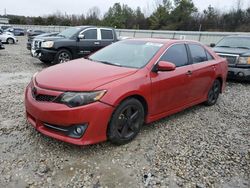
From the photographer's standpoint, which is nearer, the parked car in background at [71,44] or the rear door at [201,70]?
the rear door at [201,70]

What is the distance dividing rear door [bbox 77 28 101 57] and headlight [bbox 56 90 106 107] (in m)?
7.57

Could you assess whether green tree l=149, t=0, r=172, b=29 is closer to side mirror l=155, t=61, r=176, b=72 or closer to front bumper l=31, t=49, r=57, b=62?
front bumper l=31, t=49, r=57, b=62

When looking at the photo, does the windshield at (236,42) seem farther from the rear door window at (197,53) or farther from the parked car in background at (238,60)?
the rear door window at (197,53)

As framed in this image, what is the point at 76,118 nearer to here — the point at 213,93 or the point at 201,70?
the point at 201,70

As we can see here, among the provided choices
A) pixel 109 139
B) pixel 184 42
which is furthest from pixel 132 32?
pixel 109 139

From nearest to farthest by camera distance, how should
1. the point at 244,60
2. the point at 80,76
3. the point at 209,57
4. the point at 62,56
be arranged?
the point at 80,76
the point at 209,57
the point at 244,60
the point at 62,56

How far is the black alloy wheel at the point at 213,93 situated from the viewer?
20.0ft

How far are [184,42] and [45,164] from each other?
343 cm

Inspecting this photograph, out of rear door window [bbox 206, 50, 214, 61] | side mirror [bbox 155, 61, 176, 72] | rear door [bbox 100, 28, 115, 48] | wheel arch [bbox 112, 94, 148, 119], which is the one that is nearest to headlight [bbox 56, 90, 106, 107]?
wheel arch [bbox 112, 94, 148, 119]

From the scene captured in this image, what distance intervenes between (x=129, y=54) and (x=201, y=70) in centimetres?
162

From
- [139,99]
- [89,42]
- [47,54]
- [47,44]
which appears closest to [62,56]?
[47,54]

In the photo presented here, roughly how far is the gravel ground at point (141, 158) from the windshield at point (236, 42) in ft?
17.3

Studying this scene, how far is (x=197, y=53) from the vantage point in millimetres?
5559

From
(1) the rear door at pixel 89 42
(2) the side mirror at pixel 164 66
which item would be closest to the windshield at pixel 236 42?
(1) the rear door at pixel 89 42
